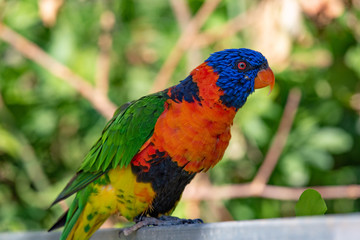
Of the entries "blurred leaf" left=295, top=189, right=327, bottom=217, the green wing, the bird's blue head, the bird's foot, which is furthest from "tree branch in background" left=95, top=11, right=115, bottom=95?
"blurred leaf" left=295, top=189, right=327, bottom=217

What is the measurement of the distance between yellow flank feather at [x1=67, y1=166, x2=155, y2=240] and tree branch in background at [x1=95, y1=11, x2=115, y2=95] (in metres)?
1.75

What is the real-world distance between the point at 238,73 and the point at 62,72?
2070 millimetres

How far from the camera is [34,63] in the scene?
156 inches

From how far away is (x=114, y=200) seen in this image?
195 centimetres

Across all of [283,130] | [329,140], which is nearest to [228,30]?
[283,130]

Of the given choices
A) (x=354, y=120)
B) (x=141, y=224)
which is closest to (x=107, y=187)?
(x=141, y=224)

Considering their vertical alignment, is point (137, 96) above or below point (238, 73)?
below

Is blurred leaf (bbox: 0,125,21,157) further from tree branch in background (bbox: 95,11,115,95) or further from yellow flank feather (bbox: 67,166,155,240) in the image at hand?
yellow flank feather (bbox: 67,166,155,240)

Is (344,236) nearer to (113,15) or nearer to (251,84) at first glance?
(251,84)

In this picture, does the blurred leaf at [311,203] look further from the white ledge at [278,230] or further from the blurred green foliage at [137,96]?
the blurred green foliage at [137,96]

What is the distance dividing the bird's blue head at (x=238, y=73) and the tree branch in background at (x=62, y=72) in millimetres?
1740

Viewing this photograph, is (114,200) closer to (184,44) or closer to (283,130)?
(184,44)

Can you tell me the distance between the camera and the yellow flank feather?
1.91 m

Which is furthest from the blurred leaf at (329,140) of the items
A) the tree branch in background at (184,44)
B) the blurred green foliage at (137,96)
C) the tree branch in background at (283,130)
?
the tree branch in background at (184,44)
